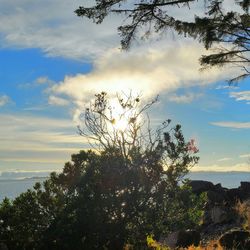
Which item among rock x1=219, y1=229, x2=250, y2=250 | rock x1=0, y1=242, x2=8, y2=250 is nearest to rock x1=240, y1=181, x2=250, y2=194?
rock x1=219, y1=229, x2=250, y2=250

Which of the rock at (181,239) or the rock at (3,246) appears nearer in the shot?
the rock at (3,246)

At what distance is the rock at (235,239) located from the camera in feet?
41.5

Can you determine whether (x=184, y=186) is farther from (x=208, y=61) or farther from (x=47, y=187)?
(x=208, y=61)

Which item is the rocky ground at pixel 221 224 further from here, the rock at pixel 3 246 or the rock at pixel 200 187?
the rock at pixel 3 246

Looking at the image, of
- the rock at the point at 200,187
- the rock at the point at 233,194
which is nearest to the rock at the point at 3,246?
the rock at the point at 200,187

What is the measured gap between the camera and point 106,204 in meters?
12.0

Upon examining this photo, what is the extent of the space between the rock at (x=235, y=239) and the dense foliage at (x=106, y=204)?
3.05 ft

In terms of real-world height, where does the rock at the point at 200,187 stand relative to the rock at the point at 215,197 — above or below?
above

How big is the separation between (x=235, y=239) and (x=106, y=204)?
11.5ft

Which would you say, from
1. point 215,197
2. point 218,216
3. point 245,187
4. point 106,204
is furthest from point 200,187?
point 106,204

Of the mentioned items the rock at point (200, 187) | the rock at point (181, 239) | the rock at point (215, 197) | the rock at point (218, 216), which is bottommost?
the rock at point (181, 239)

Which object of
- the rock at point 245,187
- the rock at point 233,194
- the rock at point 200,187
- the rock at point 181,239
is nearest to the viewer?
the rock at point 181,239

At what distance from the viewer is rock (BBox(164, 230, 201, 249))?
14.2m

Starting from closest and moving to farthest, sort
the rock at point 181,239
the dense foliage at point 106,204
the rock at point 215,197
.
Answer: the dense foliage at point 106,204 < the rock at point 181,239 < the rock at point 215,197
